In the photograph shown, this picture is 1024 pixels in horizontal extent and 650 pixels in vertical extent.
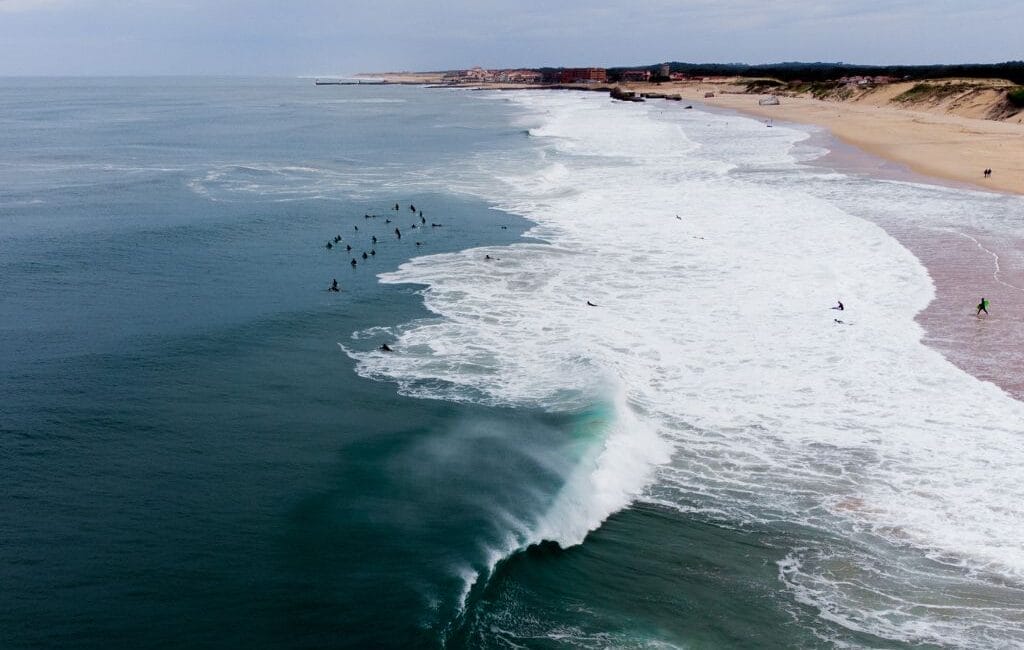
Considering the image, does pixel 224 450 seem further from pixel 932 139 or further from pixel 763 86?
pixel 763 86

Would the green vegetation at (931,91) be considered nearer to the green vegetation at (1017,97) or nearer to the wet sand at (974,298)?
the green vegetation at (1017,97)

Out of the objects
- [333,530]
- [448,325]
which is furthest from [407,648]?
[448,325]

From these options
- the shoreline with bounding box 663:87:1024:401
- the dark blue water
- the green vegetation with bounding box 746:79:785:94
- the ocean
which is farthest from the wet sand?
the green vegetation with bounding box 746:79:785:94

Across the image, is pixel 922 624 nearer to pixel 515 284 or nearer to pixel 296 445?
pixel 296 445

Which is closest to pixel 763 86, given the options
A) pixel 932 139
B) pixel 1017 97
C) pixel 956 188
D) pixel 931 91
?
pixel 931 91

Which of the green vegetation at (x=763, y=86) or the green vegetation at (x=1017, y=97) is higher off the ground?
the green vegetation at (x=763, y=86)

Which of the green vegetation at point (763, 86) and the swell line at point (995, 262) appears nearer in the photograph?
the swell line at point (995, 262)

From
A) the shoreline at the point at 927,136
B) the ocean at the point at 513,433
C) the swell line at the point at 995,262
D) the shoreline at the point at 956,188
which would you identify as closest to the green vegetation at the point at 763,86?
the shoreline at the point at 927,136
